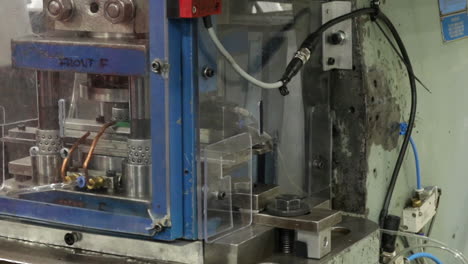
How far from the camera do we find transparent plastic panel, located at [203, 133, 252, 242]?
154 centimetres

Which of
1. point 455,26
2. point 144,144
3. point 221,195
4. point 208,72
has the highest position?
point 455,26

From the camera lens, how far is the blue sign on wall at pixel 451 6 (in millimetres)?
2216

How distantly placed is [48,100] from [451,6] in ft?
3.89

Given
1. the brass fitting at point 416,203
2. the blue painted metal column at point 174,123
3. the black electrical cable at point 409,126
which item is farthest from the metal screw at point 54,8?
the brass fitting at point 416,203

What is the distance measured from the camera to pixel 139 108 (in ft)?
5.13

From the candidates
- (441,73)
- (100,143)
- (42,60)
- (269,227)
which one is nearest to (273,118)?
(269,227)

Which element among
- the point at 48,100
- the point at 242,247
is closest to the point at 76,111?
the point at 48,100

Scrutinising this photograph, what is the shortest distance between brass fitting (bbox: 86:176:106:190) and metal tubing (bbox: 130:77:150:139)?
12 cm

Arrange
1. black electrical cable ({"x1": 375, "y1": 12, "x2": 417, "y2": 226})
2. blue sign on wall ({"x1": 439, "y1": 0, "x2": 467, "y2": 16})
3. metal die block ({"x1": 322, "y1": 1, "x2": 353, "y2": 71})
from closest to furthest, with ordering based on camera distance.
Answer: metal die block ({"x1": 322, "y1": 1, "x2": 353, "y2": 71}) → black electrical cable ({"x1": 375, "y1": 12, "x2": 417, "y2": 226}) → blue sign on wall ({"x1": 439, "y1": 0, "x2": 467, "y2": 16})

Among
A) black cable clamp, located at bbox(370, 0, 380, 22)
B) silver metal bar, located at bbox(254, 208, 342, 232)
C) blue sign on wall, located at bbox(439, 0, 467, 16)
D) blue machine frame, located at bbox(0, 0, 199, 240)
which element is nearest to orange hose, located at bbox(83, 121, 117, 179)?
blue machine frame, located at bbox(0, 0, 199, 240)

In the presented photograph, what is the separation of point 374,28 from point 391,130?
258 mm

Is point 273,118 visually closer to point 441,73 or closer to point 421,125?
point 421,125

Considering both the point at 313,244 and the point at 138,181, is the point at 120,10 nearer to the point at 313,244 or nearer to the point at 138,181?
the point at 138,181

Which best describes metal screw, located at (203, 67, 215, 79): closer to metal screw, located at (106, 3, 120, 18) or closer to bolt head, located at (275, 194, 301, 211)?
metal screw, located at (106, 3, 120, 18)
